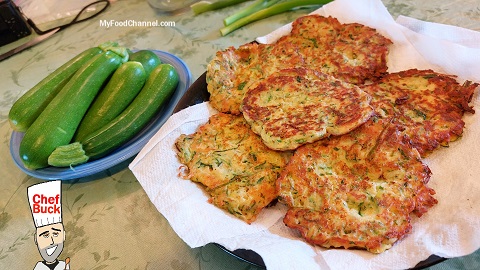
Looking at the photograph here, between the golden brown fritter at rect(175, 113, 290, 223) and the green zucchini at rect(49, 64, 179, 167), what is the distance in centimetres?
48

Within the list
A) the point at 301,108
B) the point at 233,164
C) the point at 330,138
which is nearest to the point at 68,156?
the point at 233,164

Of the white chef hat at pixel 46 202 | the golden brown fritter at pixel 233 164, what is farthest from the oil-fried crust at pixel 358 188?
the white chef hat at pixel 46 202

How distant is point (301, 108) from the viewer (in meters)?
1.85

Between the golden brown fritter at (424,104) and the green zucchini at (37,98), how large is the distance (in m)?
1.94

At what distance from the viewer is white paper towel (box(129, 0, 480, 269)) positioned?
1.35 m

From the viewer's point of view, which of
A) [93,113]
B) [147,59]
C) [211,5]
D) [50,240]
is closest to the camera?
[50,240]

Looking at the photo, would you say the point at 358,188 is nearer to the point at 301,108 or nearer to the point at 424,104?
the point at 301,108

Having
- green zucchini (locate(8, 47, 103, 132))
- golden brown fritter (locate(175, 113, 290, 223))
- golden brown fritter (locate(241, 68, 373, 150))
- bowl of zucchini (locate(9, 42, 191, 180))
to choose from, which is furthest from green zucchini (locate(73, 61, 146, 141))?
golden brown fritter (locate(241, 68, 373, 150))

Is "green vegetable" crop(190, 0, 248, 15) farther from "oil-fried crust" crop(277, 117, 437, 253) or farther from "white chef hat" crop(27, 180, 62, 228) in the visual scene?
"oil-fried crust" crop(277, 117, 437, 253)

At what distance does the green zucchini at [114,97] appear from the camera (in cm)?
229

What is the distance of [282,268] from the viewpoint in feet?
4.40

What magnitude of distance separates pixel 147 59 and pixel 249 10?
1030 millimetres

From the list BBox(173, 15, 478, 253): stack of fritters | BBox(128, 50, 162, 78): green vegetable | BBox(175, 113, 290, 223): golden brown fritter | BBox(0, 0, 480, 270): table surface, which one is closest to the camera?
BBox(173, 15, 478, 253): stack of fritters

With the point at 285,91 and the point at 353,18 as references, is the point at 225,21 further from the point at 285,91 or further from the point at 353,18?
the point at 285,91
